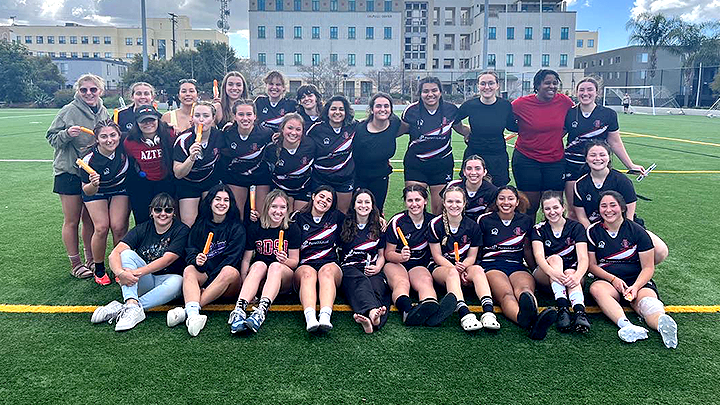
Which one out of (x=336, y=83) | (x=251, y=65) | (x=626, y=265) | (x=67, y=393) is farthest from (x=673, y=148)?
(x=251, y=65)

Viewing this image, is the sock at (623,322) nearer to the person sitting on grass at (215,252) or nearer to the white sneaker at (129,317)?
the person sitting on grass at (215,252)

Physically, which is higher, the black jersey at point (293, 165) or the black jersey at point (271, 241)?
the black jersey at point (293, 165)

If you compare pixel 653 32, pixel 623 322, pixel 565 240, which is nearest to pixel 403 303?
pixel 565 240

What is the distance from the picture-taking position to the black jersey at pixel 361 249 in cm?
427

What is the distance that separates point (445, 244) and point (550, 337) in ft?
3.48

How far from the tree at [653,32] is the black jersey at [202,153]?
4526 centimetres

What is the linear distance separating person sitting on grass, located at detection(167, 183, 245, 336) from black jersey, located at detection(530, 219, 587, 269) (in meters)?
2.29

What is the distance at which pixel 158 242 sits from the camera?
4.11 metres

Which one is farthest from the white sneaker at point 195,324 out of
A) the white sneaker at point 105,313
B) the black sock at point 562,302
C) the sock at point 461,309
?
the black sock at point 562,302

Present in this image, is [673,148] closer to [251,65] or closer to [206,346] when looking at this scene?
[206,346]

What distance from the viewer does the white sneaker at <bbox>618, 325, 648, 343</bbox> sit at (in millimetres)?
3449

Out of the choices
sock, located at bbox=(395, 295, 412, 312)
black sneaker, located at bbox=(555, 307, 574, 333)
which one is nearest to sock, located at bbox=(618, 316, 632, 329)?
black sneaker, located at bbox=(555, 307, 574, 333)

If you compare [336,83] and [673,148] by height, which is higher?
[336,83]

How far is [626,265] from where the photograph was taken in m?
4.01
